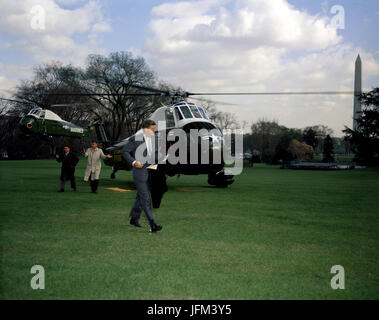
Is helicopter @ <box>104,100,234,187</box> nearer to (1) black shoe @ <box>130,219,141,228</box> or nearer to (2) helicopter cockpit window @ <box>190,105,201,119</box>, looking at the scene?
(2) helicopter cockpit window @ <box>190,105,201,119</box>

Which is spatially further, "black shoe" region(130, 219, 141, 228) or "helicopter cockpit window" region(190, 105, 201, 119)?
"helicopter cockpit window" region(190, 105, 201, 119)

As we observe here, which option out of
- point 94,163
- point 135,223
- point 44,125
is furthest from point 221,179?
point 44,125

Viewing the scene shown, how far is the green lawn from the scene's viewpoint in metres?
4.83

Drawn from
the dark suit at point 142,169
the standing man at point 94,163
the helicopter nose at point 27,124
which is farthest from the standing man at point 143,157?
the helicopter nose at point 27,124

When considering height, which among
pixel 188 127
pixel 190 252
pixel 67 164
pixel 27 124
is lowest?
pixel 190 252

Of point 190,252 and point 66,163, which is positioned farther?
point 66,163

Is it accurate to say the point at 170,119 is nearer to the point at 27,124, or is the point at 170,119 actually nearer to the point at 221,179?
the point at 221,179

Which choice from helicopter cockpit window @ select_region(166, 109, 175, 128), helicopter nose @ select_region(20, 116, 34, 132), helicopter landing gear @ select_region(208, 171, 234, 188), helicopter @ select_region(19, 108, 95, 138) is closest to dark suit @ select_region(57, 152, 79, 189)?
helicopter cockpit window @ select_region(166, 109, 175, 128)

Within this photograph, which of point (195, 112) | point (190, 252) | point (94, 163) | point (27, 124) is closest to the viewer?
point (190, 252)

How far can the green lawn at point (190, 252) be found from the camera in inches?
190

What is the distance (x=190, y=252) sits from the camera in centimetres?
665

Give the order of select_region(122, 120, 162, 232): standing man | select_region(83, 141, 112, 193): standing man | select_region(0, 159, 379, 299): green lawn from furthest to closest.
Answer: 1. select_region(83, 141, 112, 193): standing man
2. select_region(122, 120, 162, 232): standing man
3. select_region(0, 159, 379, 299): green lawn

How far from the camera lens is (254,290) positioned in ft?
15.8

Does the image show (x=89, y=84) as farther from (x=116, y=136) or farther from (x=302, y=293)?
(x=302, y=293)
